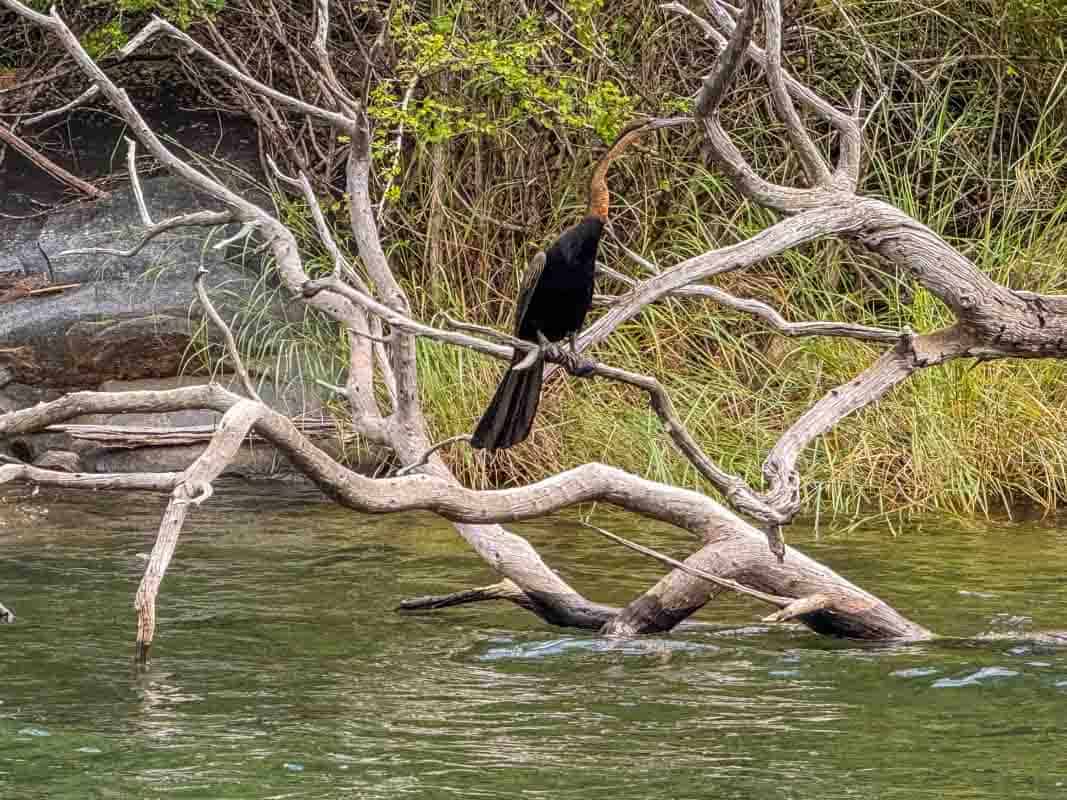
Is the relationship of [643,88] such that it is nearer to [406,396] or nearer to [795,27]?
[795,27]

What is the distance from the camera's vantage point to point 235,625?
5.56 metres

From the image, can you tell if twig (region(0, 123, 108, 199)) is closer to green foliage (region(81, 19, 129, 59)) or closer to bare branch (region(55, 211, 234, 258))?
green foliage (region(81, 19, 129, 59))

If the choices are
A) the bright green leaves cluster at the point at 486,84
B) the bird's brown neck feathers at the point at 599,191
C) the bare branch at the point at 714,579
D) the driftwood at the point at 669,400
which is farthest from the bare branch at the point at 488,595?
the bright green leaves cluster at the point at 486,84

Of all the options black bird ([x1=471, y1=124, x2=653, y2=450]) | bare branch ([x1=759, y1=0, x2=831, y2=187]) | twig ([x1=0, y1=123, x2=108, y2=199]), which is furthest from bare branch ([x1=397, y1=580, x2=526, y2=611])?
twig ([x1=0, y1=123, x2=108, y2=199])

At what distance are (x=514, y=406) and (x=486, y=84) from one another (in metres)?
4.40

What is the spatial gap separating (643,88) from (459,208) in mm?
1177

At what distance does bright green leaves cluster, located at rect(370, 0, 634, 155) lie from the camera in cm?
711

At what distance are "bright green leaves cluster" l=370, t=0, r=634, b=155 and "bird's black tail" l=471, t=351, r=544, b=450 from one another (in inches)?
88.4

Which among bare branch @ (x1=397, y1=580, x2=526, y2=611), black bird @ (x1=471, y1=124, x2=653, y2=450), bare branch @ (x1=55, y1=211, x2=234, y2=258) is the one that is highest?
bare branch @ (x1=55, y1=211, x2=234, y2=258)

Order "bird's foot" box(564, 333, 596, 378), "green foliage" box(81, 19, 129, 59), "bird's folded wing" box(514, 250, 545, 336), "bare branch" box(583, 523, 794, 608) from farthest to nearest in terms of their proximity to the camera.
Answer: "green foliage" box(81, 19, 129, 59) → "bird's folded wing" box(514, 250, 545, 336) → "bird's foot" box(564, 333, 596, 378) → "bare branch" box(583, 523, 794, 608)

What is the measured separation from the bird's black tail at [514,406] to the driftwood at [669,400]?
0.30ft

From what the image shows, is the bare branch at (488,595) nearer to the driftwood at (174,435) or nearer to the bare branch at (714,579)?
the bare branch at (714,579)

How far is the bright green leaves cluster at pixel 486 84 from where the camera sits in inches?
280

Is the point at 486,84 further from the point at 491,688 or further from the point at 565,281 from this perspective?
the point at 491,688
